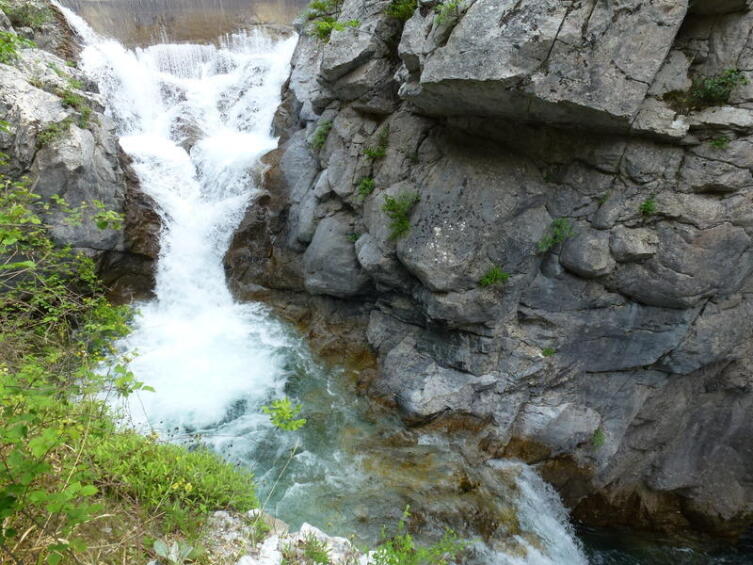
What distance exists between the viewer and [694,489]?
8914 millimetres

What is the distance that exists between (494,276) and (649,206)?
2557mm

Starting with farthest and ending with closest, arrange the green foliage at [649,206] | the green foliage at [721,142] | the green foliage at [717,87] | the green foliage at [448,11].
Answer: the green foliage at [649,206] → the green foliage at [721,142] → the green foliage at [717,87] → the green foliage at [448,11]

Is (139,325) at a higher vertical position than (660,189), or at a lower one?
lower

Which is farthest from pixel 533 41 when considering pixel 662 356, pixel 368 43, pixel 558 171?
pixel 662 356

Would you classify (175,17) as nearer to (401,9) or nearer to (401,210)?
(401,9)

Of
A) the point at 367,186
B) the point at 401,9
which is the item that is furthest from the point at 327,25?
the point at 367,186

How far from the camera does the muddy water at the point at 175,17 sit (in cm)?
1415

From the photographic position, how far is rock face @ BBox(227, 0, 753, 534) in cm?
578

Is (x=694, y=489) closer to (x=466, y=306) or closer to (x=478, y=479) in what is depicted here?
(x=478, y=479)

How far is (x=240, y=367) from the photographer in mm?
8820

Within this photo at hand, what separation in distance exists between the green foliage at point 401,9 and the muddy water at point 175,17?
9933mm

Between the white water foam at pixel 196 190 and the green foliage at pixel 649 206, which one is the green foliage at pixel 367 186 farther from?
the green foliage at pixel 649 206

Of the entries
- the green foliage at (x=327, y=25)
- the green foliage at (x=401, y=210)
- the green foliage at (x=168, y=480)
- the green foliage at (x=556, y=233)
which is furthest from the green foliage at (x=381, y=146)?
the green foliage at (x=168, y=480)

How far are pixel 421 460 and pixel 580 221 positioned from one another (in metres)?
4.77
